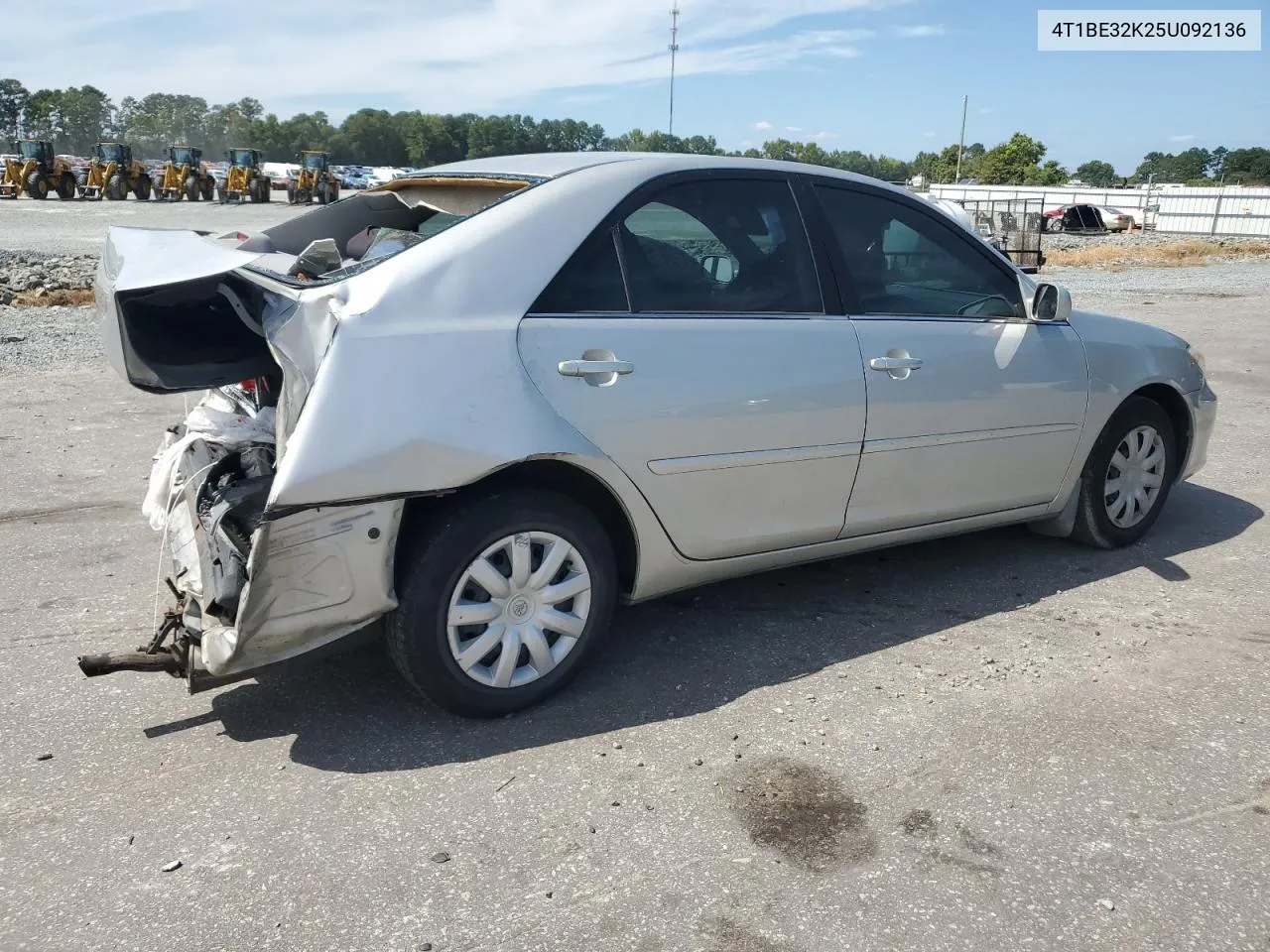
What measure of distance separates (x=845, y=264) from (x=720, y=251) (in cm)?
54

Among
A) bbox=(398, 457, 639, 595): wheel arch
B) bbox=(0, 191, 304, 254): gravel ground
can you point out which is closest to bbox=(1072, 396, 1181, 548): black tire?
bbox=(398, 457, 639, 595): wheel arch

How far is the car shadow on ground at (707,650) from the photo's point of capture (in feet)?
10.8

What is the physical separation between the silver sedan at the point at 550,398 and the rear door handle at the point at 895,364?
23 millimetres

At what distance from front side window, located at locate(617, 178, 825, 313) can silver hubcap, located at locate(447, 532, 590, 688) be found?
89 cm

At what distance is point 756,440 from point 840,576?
1.32 m

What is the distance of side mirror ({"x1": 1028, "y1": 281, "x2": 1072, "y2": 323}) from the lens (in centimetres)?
430

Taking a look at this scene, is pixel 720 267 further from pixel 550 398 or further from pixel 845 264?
pixel 550 398

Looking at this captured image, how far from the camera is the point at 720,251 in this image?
12.2 feet

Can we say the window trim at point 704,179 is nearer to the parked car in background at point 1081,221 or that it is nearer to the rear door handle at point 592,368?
the rear door handle at point 592,368

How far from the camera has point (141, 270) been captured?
3193mm

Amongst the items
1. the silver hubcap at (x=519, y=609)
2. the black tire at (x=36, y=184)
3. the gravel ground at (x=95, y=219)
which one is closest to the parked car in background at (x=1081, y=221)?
the gravel ground at (x=95, y=219)

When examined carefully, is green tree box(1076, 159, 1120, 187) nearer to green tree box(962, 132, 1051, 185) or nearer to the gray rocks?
green tree box(962, 132, 1051, 185)

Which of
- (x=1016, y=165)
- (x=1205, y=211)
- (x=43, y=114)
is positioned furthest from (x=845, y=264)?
(x=43, y=114)

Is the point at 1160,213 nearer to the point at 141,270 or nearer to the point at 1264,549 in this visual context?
the point at 1264,549
